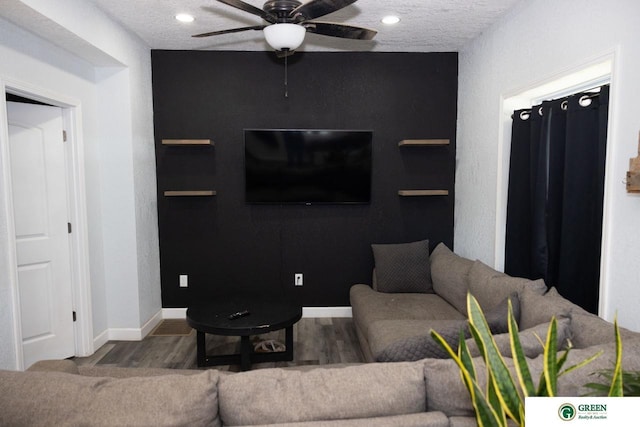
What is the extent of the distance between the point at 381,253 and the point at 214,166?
1.97m

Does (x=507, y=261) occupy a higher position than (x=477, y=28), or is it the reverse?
(x=477, y=28)

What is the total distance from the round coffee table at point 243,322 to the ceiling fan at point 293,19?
1.89 m

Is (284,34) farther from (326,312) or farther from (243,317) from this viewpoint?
(326,312)

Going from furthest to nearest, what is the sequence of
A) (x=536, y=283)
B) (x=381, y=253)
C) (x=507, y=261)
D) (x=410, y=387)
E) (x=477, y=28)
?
(x=381, y=253) < (x=477, y=28) < (x=507, y=261) < (x=536, y=283) < (x=410, y=387)

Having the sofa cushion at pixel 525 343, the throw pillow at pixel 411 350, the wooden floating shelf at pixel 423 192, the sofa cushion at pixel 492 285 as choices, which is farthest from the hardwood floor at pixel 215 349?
the sofa cushion at pixel 525 343

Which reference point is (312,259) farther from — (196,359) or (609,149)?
(609,149)

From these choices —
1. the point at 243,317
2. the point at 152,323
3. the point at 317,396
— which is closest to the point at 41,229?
the point at 152,323

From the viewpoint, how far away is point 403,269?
407 centimetres

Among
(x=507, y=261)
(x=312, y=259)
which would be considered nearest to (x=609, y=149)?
(x=507, y=261)

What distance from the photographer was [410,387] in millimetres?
1358

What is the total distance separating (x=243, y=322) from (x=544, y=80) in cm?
267

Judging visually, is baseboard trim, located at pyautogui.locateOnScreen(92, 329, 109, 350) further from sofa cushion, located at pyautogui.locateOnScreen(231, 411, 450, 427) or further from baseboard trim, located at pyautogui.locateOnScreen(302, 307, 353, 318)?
sofa cushion, located at pyautogui.locateOnScreen(231, 411, 450, 427)

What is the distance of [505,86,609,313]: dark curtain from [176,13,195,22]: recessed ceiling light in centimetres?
274

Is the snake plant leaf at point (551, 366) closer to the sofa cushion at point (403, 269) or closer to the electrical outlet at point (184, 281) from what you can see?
the sofa cushion at point (403, 269)
